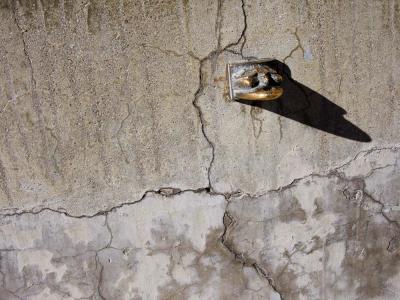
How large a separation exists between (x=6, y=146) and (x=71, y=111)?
35 centimetres

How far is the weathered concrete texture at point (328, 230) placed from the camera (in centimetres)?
228

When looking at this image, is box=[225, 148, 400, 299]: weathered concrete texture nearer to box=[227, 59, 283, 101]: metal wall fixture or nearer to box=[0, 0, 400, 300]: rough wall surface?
box=[0, 0, 400, 300]: rough wall surface

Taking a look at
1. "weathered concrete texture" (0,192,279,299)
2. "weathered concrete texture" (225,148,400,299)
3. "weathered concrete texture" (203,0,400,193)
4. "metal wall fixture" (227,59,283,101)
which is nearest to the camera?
"metal wall fixture" (227,59,283,101)

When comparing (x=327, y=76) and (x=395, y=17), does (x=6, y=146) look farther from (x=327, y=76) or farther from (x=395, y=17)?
(x=395, y=17)

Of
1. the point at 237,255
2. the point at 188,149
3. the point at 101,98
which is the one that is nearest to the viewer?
the point at 101,98

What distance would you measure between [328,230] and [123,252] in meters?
1.10

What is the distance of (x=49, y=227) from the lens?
7.04ft

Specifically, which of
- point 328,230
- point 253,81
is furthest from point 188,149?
point 328,230

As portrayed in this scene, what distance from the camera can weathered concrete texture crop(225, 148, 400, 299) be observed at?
2.28 m

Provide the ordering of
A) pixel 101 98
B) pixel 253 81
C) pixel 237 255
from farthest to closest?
pixel 237 255 < pixel 101 98 < pixel 253 81

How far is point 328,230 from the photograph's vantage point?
236 centimetres

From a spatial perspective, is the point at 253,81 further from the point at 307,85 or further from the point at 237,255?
the point at 237,255

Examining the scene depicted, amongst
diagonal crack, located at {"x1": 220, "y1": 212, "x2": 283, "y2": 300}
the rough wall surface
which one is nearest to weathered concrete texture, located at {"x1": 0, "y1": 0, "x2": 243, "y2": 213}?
the rough wall surface

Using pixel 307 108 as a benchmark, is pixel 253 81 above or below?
above
